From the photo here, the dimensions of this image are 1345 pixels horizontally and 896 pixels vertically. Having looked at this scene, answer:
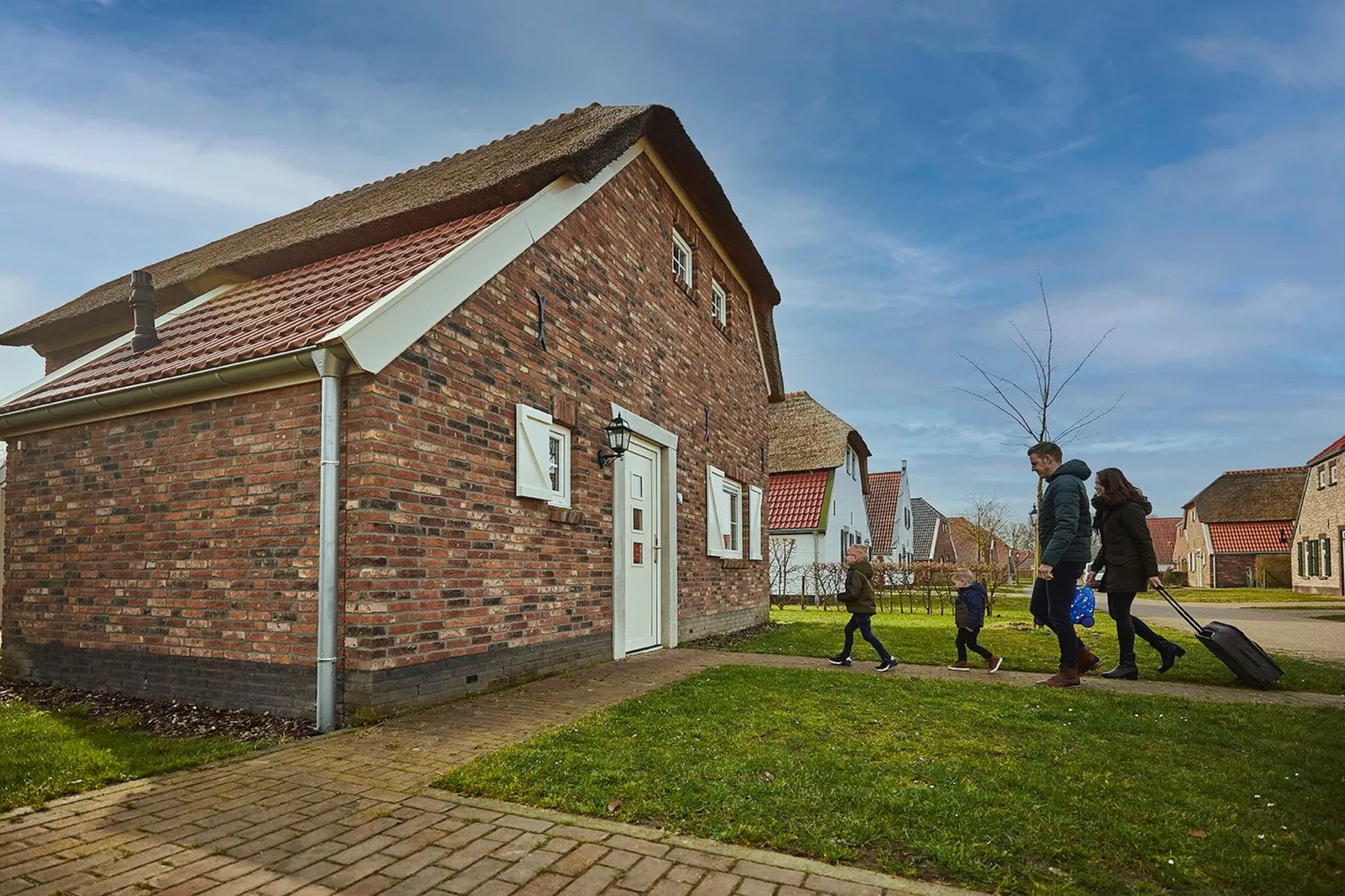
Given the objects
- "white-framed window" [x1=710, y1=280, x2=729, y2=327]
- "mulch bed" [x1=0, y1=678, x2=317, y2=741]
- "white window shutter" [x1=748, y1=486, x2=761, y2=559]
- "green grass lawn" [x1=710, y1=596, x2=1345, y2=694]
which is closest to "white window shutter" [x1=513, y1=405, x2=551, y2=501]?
"mulch bed" [x1=0, y1=678, x2=317, y2=741]

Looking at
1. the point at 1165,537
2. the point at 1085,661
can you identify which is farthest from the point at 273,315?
the point at 1165,537

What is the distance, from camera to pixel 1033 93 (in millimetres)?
8523

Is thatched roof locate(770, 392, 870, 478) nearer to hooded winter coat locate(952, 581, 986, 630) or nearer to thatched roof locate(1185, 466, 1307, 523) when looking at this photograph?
hooded winter coat locate(952, 581, 986, 630)

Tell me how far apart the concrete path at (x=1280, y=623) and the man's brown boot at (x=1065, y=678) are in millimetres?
4385

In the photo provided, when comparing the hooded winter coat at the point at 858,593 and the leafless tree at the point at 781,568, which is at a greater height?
the hooded winter coat at the point at 858,593

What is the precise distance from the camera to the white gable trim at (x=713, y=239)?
9.90 meters

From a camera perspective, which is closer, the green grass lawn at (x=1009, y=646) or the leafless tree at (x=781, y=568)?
the green grass lawn at (x=1009, y=646)

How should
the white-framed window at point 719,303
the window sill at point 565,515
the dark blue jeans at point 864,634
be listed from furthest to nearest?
the white-framed window at point 719,303
the dark blue jeans at point 864,634
the window sill at point 565,515

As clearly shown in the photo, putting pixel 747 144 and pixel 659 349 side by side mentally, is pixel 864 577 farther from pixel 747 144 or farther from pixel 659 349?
pixel 747 144

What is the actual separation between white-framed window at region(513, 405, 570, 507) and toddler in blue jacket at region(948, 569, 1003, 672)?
13.8 feet

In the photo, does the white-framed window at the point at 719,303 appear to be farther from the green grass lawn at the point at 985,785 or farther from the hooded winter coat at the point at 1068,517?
the green grass lawn at the point at 985,785

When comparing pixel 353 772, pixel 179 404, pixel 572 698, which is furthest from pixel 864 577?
pixel 179 404

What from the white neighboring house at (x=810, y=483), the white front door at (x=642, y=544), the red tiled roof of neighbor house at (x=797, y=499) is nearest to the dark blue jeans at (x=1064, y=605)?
the white front door at (x=642, y=544)

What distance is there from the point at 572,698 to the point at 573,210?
480cm
